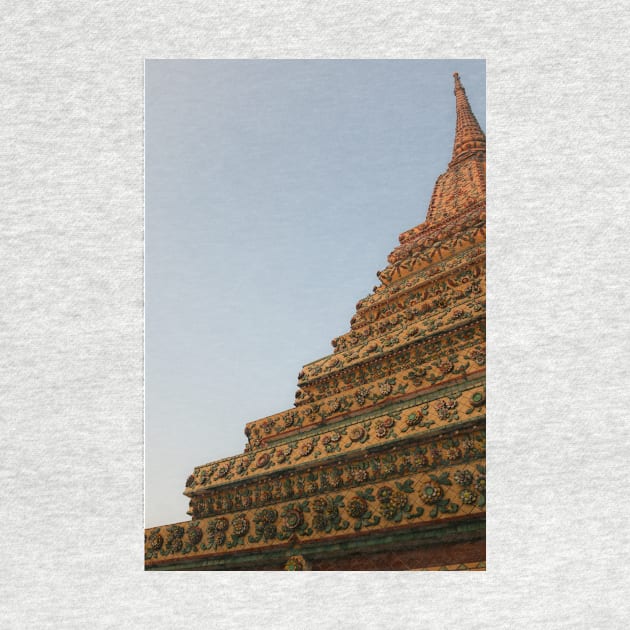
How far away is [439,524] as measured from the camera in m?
3.20

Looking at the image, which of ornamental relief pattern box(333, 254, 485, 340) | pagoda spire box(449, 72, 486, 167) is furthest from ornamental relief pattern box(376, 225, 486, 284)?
pagoda spire box(449, 72, 486, 167)

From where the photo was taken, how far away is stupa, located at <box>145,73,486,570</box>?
3283mm

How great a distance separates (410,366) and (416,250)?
5.14ft

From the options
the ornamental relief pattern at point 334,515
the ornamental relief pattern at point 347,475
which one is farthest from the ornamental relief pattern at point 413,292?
the ornamental relief pattern at point 334,515

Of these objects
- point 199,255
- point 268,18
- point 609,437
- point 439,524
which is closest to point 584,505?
point 609,437

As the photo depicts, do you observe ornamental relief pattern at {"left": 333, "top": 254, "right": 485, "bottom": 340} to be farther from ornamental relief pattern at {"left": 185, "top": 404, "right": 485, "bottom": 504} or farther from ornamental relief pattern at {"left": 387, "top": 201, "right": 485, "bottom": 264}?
ornamental relief pattern at {"left": 185, "top": 404, "right": 485, "bottom": 504}

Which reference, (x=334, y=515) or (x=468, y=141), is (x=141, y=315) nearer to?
→ (x=334, y=515)

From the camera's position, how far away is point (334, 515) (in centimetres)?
345

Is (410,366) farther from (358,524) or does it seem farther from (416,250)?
(416,250)

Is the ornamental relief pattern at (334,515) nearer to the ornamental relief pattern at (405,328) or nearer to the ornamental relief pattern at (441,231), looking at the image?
the ornamental relief pattern at (405,328)

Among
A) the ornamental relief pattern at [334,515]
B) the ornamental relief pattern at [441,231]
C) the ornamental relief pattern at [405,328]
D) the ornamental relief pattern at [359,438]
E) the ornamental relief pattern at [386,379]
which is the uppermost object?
the ornamental relief pattern at [441,231]

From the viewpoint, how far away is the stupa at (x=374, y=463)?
10.8ft

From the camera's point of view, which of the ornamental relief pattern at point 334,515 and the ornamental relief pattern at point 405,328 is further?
the ornamental relief pattern at point 405,328

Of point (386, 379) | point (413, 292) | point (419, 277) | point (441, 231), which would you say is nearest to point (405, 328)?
point (386, 379)
